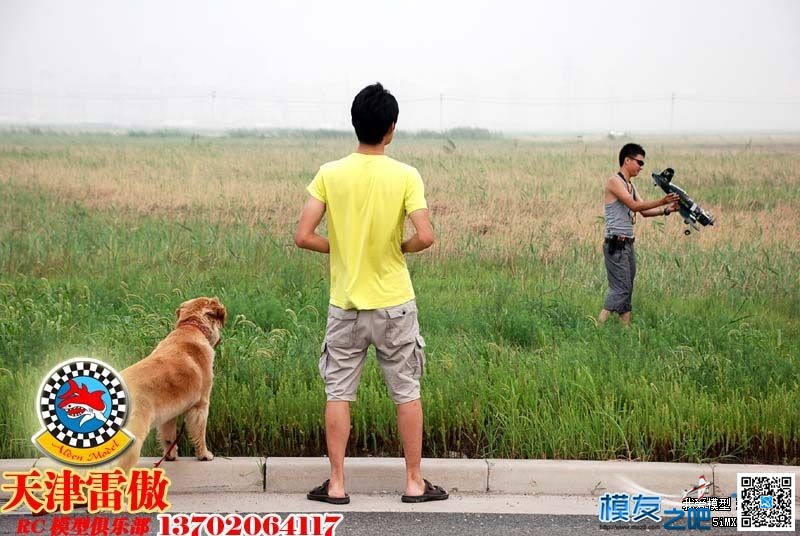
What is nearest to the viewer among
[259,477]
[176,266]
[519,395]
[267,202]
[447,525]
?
[447,525]

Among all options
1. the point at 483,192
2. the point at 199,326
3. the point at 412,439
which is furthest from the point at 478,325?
the point at 483,192

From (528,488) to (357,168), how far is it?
188 centimetres

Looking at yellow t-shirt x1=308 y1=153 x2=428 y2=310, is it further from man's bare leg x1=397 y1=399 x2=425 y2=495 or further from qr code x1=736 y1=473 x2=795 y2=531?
qr code x1=736 y1=473 x2=795 y2=531

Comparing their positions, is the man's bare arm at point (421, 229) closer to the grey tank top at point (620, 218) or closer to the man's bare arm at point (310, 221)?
the man's bare arm at point (310, 221)

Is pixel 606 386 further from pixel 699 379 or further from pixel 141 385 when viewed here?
pixel 141 385

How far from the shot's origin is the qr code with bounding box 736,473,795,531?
458cm

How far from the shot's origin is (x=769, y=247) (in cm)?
1268

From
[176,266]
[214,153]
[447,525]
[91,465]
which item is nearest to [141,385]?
[91,465]

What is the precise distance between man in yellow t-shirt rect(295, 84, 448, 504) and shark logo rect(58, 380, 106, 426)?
1080 millimetres

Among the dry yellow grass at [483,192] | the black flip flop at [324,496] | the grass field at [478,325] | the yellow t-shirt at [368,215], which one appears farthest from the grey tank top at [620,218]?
the black flip flop at [324,496]

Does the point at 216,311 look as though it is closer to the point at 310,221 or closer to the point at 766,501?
the point at 310,221

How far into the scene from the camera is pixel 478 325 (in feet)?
25.9

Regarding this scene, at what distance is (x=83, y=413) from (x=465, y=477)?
195 cm

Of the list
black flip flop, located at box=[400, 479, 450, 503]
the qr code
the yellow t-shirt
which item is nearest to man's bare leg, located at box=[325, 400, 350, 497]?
black flip flop, located at box=[400, 479, 450, 503]
